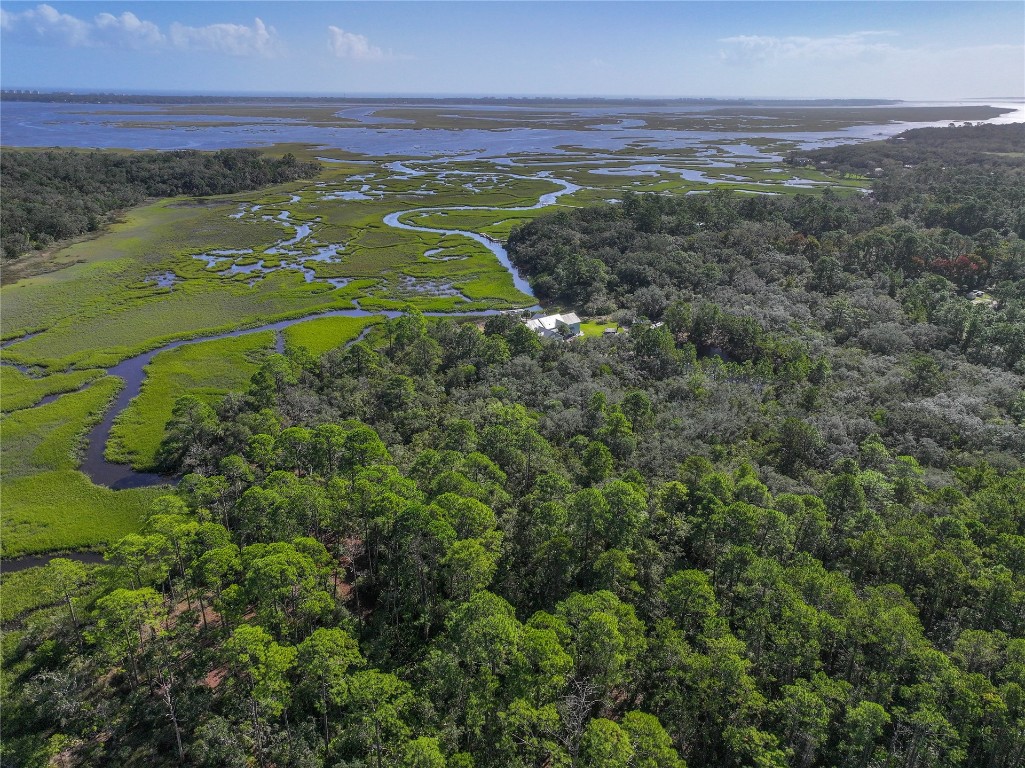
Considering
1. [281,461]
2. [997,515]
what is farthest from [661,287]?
[281,461]

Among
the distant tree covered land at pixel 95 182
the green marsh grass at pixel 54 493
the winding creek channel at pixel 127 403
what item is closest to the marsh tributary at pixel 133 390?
the winding creek channel at pixel 127 403

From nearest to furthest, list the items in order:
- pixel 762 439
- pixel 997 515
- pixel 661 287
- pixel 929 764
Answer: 1. pixel 929 764
2. pixel 997 515
3. pixel 762 439
4. pixel 661 287

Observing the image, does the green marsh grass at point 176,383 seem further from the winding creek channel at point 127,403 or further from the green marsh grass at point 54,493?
the green marsh grass at point 54,493

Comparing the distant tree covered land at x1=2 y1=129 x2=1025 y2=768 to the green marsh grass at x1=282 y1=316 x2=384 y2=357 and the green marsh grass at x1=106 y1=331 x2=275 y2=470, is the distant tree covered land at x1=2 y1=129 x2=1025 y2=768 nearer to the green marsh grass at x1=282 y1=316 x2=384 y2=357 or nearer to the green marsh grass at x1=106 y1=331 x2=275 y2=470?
the green marsh grass at x1=106 y1=331 x2=275 y2=470

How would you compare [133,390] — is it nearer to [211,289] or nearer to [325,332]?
[325,332]

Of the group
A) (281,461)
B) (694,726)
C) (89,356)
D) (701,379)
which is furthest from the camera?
(89,356)

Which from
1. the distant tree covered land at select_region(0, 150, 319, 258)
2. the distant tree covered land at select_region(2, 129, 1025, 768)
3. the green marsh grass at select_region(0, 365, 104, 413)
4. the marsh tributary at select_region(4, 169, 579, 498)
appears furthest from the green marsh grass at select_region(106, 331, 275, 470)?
the distant tree covered land at select_region(0, 150, 319, 258)

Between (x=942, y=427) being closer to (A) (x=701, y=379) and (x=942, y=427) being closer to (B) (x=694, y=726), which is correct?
(A) (x=701, y=379)
